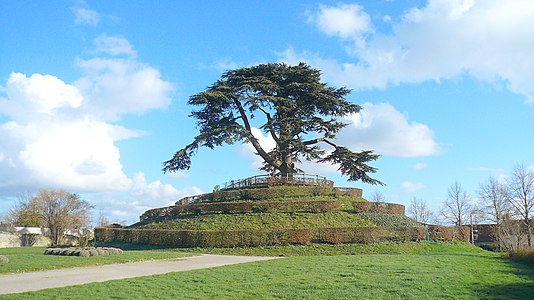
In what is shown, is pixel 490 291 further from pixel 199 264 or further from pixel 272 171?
pixel 272 171

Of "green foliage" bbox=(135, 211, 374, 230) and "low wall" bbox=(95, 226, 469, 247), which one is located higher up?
"green foliage" bbox=(135, 211, 374, 230)

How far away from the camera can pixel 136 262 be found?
19.8 metres

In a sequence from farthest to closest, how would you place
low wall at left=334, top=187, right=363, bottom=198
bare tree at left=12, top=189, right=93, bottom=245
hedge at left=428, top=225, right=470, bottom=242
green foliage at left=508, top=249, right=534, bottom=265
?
bare tree at left=12, top=189, right=93, bottom=245 → low wall at left=334, top=187, right=363, bottom=198 → hedge at left=428, top=225, right=470, bottom=242 → green foliage at left=508, top=249, right=534, bottom=265

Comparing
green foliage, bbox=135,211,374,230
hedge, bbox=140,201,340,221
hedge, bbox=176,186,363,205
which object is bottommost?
green foliage, bbox=135,211,374,230

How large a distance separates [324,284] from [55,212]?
141 ft

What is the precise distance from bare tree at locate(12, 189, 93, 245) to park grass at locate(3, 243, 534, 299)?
117 feet

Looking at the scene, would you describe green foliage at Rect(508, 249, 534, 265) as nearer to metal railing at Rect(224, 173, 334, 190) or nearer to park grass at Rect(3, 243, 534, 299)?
park grass at Rect(3, 243, 534, 299)

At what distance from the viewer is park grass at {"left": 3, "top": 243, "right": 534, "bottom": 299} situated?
37.0 ft

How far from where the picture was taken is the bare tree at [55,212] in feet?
154

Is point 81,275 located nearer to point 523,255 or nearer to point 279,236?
point 279,236

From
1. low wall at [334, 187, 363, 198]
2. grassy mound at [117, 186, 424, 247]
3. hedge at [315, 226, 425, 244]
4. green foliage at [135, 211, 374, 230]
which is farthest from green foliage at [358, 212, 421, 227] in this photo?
low wall at [334, 187, 363, 198]

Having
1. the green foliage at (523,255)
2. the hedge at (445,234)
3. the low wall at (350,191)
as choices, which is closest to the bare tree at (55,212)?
the low wall at (350,191)

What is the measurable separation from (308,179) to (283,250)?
13641 mm

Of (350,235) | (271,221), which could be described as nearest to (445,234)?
(350,235)
